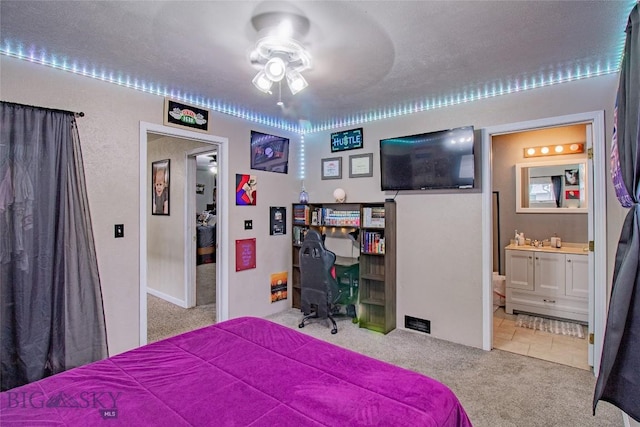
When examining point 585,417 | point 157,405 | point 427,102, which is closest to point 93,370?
point 157,405

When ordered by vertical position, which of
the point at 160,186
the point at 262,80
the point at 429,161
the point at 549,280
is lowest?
the point at 549,280

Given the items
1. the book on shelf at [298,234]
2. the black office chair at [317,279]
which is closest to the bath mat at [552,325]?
the black office chair at [317,279]

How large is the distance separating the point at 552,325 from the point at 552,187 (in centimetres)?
177

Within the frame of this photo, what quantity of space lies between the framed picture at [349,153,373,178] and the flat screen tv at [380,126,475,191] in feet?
0.73

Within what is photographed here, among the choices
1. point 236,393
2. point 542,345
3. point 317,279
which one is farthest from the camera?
point 317,279

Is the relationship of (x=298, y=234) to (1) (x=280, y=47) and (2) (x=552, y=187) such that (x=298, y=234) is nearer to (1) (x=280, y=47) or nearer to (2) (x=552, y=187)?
(1) (x=280, y=47)

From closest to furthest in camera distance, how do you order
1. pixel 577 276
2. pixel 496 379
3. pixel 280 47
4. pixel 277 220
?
pixel 280 47, pixel 496 379, pixel 577 276, pixel 277 220

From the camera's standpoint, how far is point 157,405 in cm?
123

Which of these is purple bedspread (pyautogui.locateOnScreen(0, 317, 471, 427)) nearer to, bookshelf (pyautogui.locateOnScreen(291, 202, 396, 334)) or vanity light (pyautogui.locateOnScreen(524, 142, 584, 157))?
bookshelf (pyautogui.locateOnScreen(291, 202, 396, 334))

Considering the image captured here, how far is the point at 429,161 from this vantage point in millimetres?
3285

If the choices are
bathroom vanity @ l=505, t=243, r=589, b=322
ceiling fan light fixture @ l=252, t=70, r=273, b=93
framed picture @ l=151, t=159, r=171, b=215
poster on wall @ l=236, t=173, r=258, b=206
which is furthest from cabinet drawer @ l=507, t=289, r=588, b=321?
framed picture @ l=151, t=159, r=171, b=215

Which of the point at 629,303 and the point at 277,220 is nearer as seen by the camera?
the point at 629,303

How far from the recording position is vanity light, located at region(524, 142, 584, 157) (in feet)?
13.2

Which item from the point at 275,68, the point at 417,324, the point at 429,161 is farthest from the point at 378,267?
the point at 275,68
